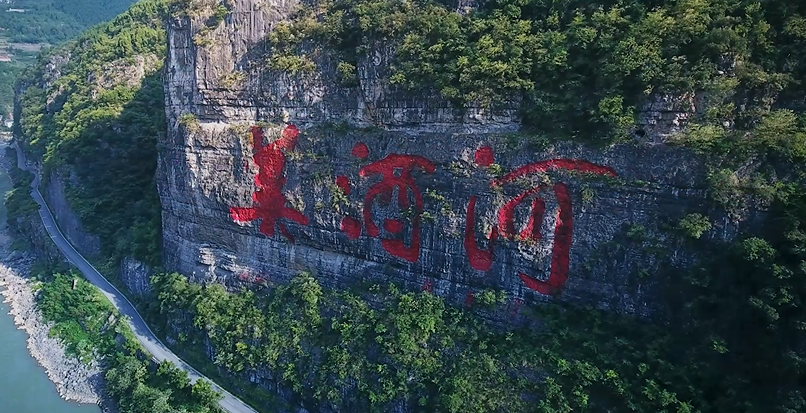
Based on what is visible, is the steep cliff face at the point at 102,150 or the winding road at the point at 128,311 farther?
the steep cliff face at the point at 102,150

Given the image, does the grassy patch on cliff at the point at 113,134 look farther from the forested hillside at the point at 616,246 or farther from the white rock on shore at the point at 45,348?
the forested hillside at the point at 616,246

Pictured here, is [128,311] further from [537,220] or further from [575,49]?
[575,49]

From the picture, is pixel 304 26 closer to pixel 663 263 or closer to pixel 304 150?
pixel 304 150

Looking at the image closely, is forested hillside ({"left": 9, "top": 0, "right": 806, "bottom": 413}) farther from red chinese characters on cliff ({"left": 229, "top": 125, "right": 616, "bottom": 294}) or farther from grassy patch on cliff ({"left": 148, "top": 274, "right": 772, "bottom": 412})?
red chinese characters on cliff ({"left": 229, "top": 125, "right": 616, "bottom": 294})

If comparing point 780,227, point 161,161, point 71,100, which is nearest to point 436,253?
point 780,227

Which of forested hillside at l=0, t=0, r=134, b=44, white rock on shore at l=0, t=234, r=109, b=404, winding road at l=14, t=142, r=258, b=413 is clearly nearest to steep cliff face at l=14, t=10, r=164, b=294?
winding road at l=14, t=142, r=258, b=413

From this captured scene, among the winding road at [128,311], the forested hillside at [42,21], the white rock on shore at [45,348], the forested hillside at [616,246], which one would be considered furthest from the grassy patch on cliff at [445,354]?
the forested hillside at [42,21]

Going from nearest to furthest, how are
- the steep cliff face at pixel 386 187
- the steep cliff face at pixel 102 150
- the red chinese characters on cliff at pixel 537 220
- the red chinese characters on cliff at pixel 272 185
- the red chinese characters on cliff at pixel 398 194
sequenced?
the steep cliff face at pixel 386 187, the red chinese characters on cliff at pixel 537 220, the red chinese characters on cliff at pixel 398 194, the red chinese characters on cliff at pixel 272 185, the steep cliff face at pixel 102 150
